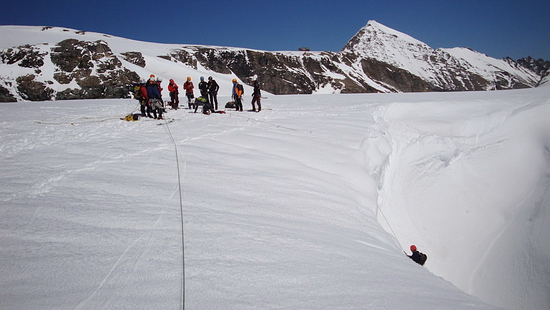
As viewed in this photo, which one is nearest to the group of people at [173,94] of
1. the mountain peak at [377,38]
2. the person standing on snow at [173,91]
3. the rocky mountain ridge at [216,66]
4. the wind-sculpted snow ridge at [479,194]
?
the person standing on snow at [173,91]

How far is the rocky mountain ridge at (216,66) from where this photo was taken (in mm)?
24188

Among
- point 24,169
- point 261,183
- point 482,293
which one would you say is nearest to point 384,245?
point 261,183

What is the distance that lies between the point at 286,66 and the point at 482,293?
7986 centimetres

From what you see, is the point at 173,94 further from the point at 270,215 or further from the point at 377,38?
the point at 377,38

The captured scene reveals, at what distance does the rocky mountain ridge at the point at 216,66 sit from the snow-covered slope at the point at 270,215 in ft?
69.7

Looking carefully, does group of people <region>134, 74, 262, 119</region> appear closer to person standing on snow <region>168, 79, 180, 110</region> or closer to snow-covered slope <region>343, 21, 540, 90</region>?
person standing on snow <region>168, 79, 180, 110</region>

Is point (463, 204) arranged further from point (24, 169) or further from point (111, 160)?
point (24, 169)

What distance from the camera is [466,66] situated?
174 meters

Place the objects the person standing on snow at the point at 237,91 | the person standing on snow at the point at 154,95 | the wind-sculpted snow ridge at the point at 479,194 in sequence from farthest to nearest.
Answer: the person standing on snow at the point at 237,91
the person standing on snow at the point at 154,95
the wind-sculpted snow ridge at the point at 479,194

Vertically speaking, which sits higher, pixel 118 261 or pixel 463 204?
pixel 118 261

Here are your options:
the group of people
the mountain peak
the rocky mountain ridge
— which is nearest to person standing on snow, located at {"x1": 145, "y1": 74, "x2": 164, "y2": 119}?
the group of people

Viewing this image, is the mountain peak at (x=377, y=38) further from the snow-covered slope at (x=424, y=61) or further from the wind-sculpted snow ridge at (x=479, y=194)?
the wind-sculpted snow ridge at (x=479, y=194)

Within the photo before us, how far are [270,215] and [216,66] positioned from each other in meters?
67.6

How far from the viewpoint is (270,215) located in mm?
3023
